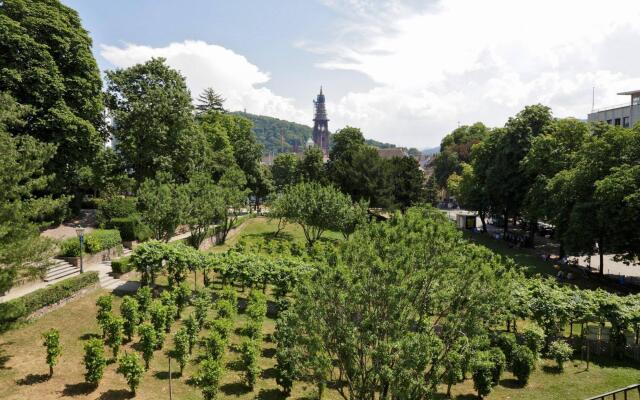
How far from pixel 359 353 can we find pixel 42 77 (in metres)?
25.6

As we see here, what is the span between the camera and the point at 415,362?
32.7ft

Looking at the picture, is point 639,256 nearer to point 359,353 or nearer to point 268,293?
point 268,293

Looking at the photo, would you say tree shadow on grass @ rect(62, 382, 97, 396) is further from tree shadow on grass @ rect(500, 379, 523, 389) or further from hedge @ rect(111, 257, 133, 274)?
tree shadow on grass @ rect(500, 379, 523, 389)

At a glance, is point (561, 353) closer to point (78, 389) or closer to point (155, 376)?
point (155, 376)

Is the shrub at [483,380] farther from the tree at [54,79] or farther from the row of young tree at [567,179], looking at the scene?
the tree at [54,79]

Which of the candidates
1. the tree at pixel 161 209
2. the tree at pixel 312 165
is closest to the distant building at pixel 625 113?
the tree at pixel 312 165

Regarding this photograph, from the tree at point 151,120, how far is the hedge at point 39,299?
511 inches

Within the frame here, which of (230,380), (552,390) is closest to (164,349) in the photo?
(230,380)

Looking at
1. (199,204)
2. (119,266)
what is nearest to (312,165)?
(199,204)

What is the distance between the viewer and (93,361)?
1332cm

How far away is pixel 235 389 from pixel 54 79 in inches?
890

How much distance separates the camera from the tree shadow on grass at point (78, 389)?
13.3 m

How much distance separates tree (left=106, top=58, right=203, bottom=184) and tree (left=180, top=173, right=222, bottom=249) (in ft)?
8.34

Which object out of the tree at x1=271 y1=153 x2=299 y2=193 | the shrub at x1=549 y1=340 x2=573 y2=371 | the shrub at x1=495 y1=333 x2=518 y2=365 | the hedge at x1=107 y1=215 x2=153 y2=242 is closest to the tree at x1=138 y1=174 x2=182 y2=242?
the hedge at x1=107 y1=215 x2=153 y2=242
